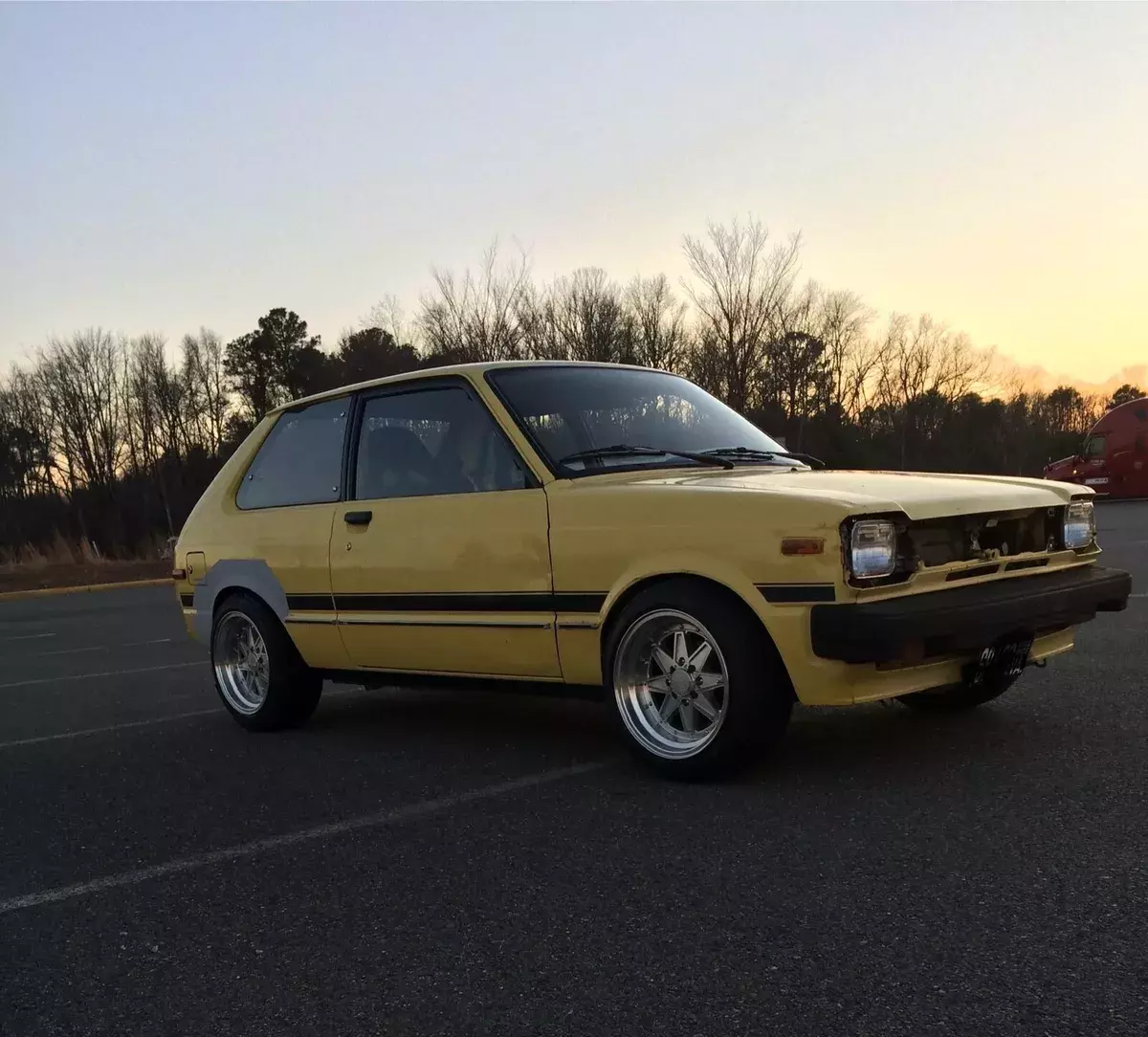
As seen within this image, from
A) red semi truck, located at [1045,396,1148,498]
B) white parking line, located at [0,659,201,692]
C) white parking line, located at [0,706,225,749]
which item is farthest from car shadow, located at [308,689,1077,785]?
red semi truck, located at [1045,396,1148,498]

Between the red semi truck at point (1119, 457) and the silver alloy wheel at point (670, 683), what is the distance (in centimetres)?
3469

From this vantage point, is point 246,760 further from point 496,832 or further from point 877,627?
point 877,627

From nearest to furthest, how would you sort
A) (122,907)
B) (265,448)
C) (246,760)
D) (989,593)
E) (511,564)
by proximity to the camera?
(122,907)
(989,593)
(511,564)
(246,760)
(265,448)

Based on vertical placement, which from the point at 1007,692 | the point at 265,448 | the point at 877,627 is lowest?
the point at 1007,692

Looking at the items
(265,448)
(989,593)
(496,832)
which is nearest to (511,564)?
(496,832)

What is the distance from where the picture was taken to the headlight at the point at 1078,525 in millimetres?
4574

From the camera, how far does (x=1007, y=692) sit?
5523mm

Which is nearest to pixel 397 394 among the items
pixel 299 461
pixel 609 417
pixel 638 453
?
pixel 299 461

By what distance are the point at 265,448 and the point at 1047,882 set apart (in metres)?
4.53

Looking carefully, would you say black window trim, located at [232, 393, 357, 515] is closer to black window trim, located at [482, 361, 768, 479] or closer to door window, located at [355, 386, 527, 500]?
door window, located at [355, 386, 527, 500]

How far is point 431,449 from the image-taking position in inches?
199

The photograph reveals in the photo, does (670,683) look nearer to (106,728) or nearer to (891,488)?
(891,488)

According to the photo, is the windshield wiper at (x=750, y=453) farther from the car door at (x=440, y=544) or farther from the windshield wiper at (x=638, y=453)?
the car door at (x=440, y=544)

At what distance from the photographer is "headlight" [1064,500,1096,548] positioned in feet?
15.0
